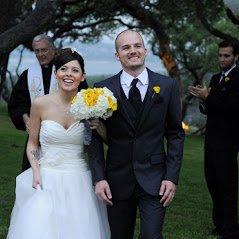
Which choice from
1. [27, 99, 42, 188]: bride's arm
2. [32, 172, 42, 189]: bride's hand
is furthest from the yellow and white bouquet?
[32, 172, 42, 189]: bride's hand

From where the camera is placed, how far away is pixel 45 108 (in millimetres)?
4836

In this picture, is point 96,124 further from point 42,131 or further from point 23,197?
point 23,197

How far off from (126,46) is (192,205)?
530 cm

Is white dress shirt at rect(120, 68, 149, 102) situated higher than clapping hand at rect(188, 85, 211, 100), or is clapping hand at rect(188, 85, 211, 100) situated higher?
white dress shirt at rect(120, 68, 149, 102)

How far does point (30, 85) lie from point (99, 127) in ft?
7.22

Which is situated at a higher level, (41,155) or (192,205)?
(41,155)

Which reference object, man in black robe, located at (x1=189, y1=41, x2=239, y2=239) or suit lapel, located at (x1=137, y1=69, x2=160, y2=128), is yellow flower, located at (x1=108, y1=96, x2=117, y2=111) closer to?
suit lapel, located at (x1=137, y1=69, x2=160, y2=128)

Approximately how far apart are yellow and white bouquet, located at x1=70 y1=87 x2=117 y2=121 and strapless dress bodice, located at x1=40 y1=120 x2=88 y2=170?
40cm

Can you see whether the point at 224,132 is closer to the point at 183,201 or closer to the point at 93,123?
the point at 93,123

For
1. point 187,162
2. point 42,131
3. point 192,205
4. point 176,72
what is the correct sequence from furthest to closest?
point 176,72
point 187,162
point 192,205
point 42,131

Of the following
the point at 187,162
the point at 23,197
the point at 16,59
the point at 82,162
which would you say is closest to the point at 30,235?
the point at 23,197

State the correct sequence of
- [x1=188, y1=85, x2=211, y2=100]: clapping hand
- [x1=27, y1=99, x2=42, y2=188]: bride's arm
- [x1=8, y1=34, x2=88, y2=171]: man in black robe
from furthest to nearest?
[x1=188, y1=85, x2=211, y2=100]: clapping hand → [x1=8, y1=34, x2=88, y2=171]: man in black robe → [x1=27, y1=99, x2=42, y2=188]: bride's arm

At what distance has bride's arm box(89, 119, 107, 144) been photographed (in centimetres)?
429

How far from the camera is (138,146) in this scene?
435cm
